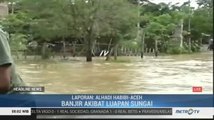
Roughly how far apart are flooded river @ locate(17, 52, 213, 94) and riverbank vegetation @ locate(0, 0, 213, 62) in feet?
0.17

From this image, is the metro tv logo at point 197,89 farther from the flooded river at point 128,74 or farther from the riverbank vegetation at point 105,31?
the riverbank vegetation at point 105,31

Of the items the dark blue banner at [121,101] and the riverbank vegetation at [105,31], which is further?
the riverbank vegetation at [105,31]

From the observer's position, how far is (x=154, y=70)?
2.21 metres

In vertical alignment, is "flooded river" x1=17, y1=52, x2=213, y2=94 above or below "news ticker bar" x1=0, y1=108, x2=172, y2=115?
above

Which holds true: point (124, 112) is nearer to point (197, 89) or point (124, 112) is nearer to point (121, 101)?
point (121, 101)

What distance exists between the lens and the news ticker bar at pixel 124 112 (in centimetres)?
172

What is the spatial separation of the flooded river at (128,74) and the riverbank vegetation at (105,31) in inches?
2.1

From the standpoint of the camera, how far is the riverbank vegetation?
6.32 ft

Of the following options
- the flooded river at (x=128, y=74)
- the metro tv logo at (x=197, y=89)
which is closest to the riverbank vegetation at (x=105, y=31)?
the flooded river at (x=128, y=74)

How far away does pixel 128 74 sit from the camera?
2.37 meters

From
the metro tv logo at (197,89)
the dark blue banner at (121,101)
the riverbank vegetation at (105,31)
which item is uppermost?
the riverbank vegetation at (105,31)

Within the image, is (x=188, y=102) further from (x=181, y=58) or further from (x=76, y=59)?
(x=76, y=59)
